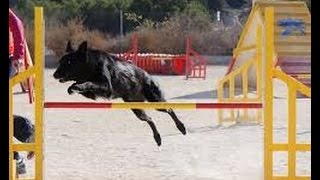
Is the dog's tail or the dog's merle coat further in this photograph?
the dog's tail

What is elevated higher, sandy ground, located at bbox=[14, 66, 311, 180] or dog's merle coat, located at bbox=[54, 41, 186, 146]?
dog's merle coat, located at bbox=[54, 41, 186, 146]

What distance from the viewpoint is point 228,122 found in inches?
422

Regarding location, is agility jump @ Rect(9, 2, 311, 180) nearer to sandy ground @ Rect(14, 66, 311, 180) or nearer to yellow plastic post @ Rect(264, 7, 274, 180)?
yellow plastic post @ Rect(264, 7, 274, 180)

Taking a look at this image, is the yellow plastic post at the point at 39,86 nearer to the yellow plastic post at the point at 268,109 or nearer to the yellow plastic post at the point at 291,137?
the yellow plastic post at the point at 268,109

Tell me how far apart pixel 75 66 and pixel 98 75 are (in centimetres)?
22

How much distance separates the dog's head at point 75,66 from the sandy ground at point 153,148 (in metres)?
0.82

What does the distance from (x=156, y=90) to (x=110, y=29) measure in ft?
87.4

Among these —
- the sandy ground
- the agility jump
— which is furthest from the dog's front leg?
the agility jump

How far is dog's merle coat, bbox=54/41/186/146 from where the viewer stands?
6789 mm

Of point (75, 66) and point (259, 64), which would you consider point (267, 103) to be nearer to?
point (75, 66)

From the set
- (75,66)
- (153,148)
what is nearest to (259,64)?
(153,148)

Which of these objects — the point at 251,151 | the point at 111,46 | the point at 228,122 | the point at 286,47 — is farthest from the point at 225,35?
the point at 251,151

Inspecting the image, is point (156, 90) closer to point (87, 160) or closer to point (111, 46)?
point (87, 160)

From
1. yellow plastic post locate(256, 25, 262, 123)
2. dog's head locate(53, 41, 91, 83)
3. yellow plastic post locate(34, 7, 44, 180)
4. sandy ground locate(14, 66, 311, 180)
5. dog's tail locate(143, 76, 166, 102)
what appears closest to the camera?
yellow plastic post locate(34, 7, 44, 180)
